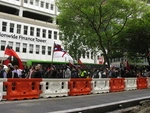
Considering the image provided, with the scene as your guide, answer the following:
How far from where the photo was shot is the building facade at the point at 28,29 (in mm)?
58294

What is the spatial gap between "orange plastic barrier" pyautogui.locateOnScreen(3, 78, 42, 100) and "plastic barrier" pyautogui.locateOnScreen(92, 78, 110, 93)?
4.83 meters

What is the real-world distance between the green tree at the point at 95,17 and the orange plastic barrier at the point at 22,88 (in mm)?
14145

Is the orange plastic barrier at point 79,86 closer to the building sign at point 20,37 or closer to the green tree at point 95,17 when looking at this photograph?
the green tree at point 95,17

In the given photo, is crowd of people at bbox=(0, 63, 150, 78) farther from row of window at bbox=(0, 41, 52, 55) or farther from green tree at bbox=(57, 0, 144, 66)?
row of window at bbox=(0, 41, 52, 55)

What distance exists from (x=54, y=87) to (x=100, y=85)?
14.8 feet

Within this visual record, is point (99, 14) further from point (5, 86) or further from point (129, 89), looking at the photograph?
point (5, 86)

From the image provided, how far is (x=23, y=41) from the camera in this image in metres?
60.8

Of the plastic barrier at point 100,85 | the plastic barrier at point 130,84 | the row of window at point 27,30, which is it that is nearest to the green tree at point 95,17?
the plastic barrier at point 130,84

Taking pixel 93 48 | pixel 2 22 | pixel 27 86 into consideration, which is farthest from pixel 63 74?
pixel 2 22

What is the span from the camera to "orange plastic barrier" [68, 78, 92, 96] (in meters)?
16.1

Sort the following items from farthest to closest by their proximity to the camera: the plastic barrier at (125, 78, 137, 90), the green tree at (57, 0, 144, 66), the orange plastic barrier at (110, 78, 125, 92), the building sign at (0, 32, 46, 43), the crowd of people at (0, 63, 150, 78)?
the building sign at (0, 32, 46, 43) → the green tree at (57, 0, 144, 66) → the plastic barrier at (125, 78, 137, 90) → the orange plastic barrier at (110, 78, 125, 92) → the crowd of people at (0, 63, 150, 78)

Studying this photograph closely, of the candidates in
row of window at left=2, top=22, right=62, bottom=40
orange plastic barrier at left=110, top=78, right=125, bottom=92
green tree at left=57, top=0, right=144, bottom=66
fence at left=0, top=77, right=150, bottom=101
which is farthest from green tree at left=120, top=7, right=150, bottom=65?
row of window at left=2, top=22, right=62, bottom=40

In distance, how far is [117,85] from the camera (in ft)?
67.5

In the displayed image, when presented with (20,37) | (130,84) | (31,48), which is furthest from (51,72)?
(31,48)
